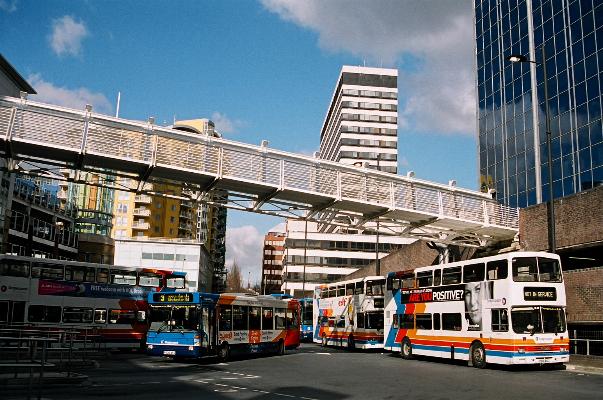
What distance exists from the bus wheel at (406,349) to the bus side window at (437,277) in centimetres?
351

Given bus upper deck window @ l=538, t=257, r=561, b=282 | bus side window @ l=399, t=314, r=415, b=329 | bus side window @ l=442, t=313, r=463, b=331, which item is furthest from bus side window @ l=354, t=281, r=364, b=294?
bus upper deck window @ l=538, t=257, r=561, b=282

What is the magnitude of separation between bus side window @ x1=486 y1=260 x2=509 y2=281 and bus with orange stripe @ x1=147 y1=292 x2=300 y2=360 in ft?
36.3

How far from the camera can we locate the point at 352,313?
1395 inches

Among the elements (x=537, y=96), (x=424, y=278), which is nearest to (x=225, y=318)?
(x=424, y=278)

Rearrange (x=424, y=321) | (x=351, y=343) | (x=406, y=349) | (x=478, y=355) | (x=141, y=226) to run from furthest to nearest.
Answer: (x=141, y=226), (x=351, y=343), (x=406, y=349), (x=424, y=321), (x=478, y=355)

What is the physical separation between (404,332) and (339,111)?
8967 centimetres

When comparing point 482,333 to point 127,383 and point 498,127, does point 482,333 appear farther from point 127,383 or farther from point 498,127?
point 498,127

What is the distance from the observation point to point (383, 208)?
1089 inches

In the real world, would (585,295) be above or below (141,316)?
above

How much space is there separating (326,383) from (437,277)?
10.5 m

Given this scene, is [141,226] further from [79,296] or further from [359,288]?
[79,296]

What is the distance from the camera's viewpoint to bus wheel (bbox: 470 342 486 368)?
72.9ft

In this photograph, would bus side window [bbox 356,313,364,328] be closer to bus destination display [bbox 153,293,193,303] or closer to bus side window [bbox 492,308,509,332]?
bus destination display [bbox 153,293,193,303]

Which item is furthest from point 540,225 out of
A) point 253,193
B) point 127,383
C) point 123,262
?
point 123,262
